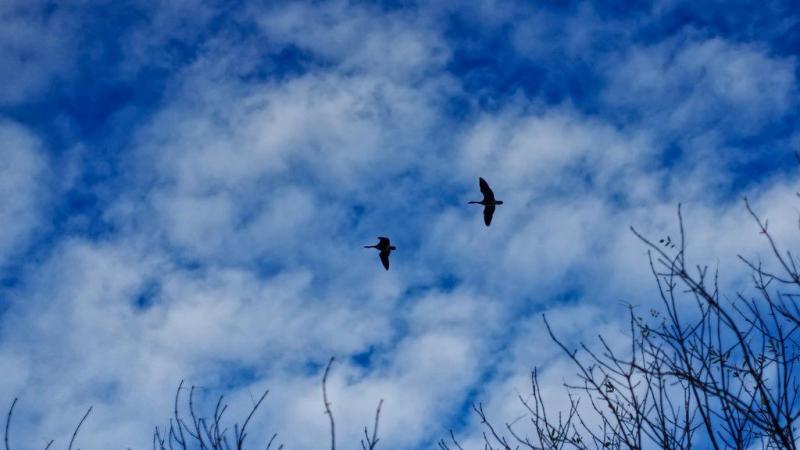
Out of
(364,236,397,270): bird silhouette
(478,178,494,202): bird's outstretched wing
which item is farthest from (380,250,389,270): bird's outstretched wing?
(478,178,494,202): bird's outstretched wing

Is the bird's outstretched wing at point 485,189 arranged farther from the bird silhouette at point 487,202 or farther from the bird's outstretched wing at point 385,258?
the bird's outstretched wing at point 385,258

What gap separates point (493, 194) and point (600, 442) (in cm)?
1049

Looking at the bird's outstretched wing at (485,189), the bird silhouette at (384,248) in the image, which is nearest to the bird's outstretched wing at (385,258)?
the bird silhouette at (384,248)

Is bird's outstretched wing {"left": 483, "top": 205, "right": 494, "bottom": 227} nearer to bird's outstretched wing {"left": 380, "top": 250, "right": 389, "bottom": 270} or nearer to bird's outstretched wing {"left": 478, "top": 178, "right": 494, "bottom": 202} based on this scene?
bird's outstretched wing {"left": 478, "top": 178, "right": 494, "bottom": 202}

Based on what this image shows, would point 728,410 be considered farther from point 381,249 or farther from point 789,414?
point 381,249

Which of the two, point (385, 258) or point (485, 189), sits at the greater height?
point (485, 189)

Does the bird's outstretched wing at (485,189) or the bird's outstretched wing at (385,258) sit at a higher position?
the bird's outstretched wing at (485,189)

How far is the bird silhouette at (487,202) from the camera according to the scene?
15.0 meters

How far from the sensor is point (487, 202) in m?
15.4

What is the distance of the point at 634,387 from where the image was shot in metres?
4.31

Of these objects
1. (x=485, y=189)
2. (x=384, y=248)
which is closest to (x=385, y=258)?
(x=384, y=248)

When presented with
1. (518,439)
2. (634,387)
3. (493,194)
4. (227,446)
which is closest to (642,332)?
(634,387)

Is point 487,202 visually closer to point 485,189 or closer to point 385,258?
point 485,189

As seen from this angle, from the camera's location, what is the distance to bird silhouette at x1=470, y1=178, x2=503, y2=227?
15.0 metres
